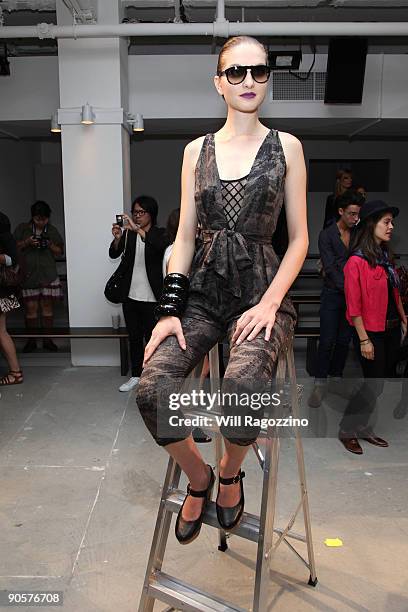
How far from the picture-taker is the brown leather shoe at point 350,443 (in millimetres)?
3713

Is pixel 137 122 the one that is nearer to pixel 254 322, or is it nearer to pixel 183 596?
pixel 254 322

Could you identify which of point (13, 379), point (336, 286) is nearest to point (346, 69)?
point (336, 286)

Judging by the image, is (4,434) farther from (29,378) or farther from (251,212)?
(251,212)

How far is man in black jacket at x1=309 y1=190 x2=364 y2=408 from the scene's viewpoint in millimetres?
4199

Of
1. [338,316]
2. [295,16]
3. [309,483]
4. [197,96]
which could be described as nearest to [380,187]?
[295,16]

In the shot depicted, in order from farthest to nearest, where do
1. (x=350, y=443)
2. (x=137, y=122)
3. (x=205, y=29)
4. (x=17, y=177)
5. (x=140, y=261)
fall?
1. (x=17, y=177)
2. (x=137, y=122)
3. (x=205, y=29)
4. (x=140, y=261)
5. (x=350, y=443)

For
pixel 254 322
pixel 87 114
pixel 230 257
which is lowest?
pixel 254 322

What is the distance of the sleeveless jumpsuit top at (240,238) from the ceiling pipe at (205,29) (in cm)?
391

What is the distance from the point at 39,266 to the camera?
20.2 ft

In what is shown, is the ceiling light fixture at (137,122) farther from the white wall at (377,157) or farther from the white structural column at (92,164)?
the white wall at (377,157)

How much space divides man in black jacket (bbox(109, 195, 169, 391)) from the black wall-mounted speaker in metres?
2.80

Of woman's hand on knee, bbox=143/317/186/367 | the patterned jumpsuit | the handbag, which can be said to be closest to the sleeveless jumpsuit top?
the patterned jumpsuit

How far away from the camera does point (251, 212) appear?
1813 millimetres

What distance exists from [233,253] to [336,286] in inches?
101
